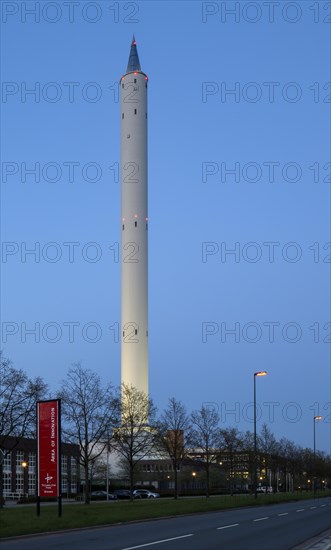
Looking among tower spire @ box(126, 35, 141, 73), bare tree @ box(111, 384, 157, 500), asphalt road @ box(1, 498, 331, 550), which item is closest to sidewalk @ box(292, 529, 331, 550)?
asphalt road @ box(1, 498, 331, 550)

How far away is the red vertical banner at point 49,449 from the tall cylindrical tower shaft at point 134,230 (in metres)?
73.8

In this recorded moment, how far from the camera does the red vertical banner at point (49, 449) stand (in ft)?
112

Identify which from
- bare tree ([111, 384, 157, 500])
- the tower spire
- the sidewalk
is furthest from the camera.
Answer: the tower spire

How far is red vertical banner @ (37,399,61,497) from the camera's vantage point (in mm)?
34031

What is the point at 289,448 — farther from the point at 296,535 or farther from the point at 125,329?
the point at 296,535

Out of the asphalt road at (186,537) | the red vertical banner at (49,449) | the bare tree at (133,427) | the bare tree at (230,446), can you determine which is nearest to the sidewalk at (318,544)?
the asphalt road at (186,537)

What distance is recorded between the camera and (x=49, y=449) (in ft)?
113

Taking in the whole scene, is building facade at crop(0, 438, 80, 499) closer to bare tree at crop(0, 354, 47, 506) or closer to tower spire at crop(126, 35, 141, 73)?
bare tree at crop(0, 354, 47, 506)

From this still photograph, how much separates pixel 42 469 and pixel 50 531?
646cm

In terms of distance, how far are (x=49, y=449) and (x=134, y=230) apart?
82.8 meters

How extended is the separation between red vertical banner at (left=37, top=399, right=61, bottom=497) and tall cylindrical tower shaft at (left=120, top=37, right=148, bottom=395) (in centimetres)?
7377

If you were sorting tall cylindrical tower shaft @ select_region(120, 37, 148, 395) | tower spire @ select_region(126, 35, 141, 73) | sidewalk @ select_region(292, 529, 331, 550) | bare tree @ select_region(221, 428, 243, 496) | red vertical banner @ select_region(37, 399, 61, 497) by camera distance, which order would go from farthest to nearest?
tower spire @ select_region(126, 35, 141, 73) → tall cylindrical tower shaft @ select_region(120, 37, 148, 395) → bare tree @ select_region(221, 428, 243, 496) → red vertical banner @ select_region(37, 399, 61, 497) → sidewalk @ select_region(292, 529, 331, 550)

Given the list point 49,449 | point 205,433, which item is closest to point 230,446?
point 205,433

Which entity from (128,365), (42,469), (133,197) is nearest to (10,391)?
(42,469)
